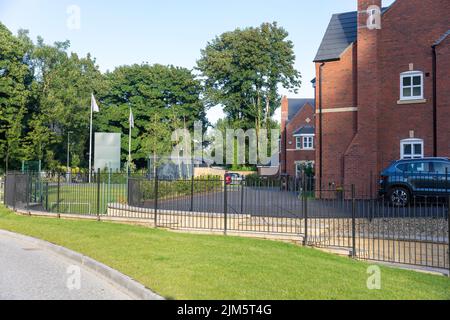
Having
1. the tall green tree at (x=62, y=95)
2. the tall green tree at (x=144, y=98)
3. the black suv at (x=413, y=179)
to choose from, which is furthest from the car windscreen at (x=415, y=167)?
the tall green tree at (x=144, y=98)

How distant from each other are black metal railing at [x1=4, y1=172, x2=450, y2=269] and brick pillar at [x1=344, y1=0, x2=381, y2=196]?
14.7 feet

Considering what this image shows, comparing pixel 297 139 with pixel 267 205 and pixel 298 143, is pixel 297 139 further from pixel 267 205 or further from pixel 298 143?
pixel 267 205

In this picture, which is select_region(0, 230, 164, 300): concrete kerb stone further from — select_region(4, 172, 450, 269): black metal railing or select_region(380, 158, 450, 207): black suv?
select_region(380, 158, 450, 207): black suv

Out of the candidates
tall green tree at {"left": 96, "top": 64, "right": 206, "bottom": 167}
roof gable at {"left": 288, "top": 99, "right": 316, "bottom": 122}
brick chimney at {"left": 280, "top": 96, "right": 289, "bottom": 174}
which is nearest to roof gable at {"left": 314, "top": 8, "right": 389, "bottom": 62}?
brick chimney at {"left": 280, "top": 96, "right": 289, "bottom": 174}

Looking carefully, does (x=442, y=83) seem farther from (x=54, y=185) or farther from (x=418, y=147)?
(x=54, y=185)

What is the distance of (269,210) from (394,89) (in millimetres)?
11422

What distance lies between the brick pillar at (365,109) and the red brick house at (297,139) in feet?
72.1

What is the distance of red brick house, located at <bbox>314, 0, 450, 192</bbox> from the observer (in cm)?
2283

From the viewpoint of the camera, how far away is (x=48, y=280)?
316 inches

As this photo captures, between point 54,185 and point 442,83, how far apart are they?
18.2 meters

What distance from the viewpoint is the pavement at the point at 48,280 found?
275 inches

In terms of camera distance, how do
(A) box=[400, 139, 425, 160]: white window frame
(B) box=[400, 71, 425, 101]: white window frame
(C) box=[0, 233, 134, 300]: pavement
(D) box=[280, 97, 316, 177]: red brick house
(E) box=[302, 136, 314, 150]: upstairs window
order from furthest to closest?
1. (E) box=[302, 136, 314, 150]: upstairs window
2. (D) box=[280, 97, 316, 177]: red brick house
3. (B) box=[400, 71, 425, 101]: white window frame
4. (A) box=[400, 139, 425, 160]: white window frame
5. (C) box=[0, 233, 134, 300]: pavement

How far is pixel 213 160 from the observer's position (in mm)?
68000

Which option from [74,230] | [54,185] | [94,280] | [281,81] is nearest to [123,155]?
[281,81]
